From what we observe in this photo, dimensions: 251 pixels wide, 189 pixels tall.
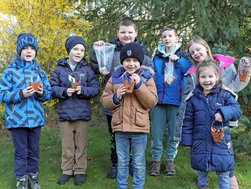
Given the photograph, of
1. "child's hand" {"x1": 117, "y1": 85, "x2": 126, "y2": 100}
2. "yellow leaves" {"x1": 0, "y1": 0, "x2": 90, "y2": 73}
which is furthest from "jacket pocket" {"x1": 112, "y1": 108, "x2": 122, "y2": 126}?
"yellow leaves" {"x1": 0, "y1": 0, "x2": 90, "y2": 73}

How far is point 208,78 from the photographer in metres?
4.07

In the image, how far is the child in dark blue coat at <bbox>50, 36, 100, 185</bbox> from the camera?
191 inches

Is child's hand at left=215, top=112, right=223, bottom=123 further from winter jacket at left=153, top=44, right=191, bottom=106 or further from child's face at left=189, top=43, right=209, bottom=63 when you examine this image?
winter jacket at left=153, top=44, right=191, bottom=106

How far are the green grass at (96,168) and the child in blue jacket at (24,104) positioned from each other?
0.45m

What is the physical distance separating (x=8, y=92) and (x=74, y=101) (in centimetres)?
82

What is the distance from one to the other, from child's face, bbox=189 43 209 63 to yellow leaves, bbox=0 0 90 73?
351 centimetres

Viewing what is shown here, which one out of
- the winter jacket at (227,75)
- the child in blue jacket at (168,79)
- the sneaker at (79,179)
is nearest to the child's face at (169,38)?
the child in blue jacket at (168,79)

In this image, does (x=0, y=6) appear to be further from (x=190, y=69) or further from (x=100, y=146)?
(x=190, y=69)

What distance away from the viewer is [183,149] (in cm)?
661

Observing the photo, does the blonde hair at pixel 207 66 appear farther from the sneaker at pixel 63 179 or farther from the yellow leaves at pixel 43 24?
the yellow leaves at pixel 43 24

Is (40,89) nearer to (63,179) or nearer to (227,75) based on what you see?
(63,179)

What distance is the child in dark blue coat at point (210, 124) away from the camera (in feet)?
13.2

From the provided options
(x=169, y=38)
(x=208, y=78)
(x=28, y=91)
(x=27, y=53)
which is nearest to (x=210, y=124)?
(x=208, y=78)

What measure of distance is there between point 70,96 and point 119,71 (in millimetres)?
793
